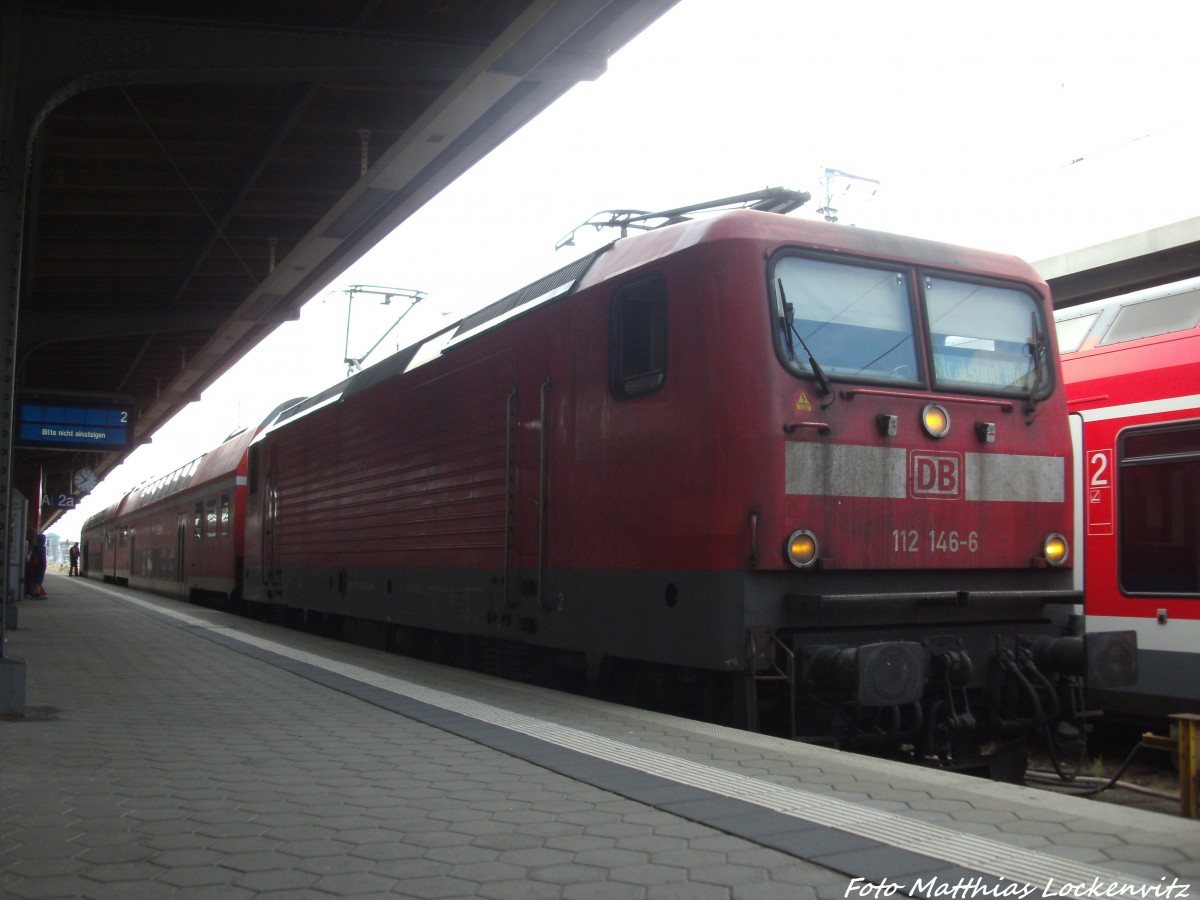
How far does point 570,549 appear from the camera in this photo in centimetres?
719

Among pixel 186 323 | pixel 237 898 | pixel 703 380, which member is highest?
pixel 186 323

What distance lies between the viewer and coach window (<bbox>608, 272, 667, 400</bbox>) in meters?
6.41

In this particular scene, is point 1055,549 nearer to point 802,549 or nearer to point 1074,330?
point 802,549

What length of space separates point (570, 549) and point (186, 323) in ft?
35.6

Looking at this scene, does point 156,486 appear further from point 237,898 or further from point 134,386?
point 237,898

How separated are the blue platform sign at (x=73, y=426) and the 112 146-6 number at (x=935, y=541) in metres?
13.8

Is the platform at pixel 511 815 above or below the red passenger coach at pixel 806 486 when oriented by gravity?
below

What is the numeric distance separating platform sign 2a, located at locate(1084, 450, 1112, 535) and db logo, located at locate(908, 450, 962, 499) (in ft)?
Answer: 8.55

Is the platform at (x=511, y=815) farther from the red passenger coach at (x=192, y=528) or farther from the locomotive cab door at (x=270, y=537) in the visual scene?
the red passenger coach at (x=192, y=528)

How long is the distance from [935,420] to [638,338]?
1780 mm

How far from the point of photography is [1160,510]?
26.0ft

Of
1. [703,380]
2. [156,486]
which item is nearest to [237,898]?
[703,380]

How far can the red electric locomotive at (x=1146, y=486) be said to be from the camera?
7.70 m

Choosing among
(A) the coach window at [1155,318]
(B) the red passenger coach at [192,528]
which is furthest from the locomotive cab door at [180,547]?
(A) the coach window at [1155,318]
